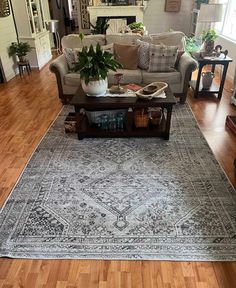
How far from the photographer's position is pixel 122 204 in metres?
1.99

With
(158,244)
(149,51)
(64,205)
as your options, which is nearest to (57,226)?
(64,205)

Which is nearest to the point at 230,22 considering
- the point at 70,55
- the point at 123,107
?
the point at 70,55

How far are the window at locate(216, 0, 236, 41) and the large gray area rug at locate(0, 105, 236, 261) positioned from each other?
344 cm

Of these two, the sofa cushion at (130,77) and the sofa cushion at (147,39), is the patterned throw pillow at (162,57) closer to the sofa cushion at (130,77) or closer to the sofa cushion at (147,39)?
the sofa cushion at (130,77)

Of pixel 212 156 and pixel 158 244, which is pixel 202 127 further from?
pixel 158 244

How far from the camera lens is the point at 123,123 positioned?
115 inches

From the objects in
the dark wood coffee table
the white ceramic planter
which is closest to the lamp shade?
the dark wood coffee table

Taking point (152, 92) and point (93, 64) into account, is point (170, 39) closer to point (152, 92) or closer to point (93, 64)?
point (152, 92)

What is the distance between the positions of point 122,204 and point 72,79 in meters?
2.21

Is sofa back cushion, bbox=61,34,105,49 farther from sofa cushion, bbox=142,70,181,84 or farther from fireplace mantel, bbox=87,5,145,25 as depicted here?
fireplace mantel, bbox=87,5,145,25

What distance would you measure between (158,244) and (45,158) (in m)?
1.48

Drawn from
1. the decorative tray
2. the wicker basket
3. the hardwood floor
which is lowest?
the hardwood floor

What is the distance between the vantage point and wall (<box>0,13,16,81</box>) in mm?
4730

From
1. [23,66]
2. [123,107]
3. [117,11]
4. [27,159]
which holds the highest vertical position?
[117,11]
